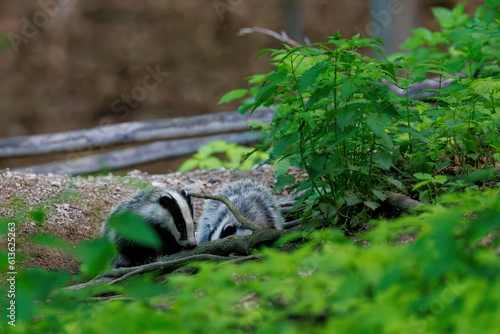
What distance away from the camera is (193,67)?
12633 millimetres

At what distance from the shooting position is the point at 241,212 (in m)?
4.36

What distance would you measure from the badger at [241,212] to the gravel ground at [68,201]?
394 millimetres

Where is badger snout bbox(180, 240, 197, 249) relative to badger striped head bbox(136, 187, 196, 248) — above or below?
below

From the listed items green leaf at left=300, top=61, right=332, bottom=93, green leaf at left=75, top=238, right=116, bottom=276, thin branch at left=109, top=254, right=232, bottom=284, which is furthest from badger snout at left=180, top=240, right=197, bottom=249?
green leaf at left=75, top=238, right=116, bottom=276

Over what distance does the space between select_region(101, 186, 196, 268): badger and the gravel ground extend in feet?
0.76

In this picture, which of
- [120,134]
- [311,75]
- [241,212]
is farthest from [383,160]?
[120,134]

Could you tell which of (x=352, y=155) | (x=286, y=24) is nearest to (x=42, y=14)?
(x=286, y=24)

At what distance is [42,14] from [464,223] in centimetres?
1147

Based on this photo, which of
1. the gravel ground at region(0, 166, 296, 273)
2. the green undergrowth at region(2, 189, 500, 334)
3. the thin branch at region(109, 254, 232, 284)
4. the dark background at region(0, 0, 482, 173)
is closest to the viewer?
the green undergrowth at region(2, 189, 500, 334)

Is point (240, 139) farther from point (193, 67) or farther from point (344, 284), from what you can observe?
point (344, 284)

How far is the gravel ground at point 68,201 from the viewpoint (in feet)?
13.1

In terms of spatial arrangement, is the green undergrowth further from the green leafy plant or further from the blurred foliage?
the green leafy plant

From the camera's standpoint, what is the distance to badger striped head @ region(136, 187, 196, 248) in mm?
4145

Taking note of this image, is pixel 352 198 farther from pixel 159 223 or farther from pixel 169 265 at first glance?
pixel 159 223
